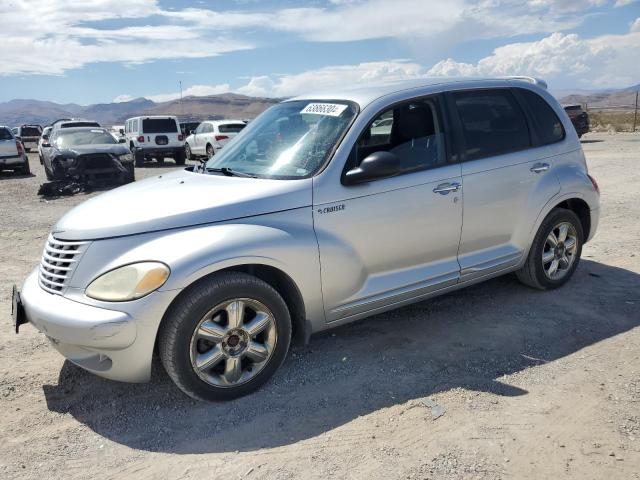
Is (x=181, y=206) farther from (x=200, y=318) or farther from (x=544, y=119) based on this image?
(x=544, y=119)

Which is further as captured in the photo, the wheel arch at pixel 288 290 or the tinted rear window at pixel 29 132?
the tinted rear window at pixel 29 132

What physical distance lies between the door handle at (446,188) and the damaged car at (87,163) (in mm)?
11110

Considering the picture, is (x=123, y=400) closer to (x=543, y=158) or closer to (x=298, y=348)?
(x=298, y=348)

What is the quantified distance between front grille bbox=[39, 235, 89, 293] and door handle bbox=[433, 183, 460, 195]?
7.84 feet

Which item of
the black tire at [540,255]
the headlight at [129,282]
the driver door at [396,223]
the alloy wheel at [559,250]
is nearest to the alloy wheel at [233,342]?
the headlight at [129,282]

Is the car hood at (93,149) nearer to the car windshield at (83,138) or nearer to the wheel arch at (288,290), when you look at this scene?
the car windshield at (83,138)

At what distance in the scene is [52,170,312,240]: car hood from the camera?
333cm

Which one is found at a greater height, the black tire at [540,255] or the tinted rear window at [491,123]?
the tinted rear window at [491,123]

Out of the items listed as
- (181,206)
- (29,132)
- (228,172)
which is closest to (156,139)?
(228,172)

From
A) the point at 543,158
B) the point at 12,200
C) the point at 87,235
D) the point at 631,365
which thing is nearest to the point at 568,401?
the point at 631,365

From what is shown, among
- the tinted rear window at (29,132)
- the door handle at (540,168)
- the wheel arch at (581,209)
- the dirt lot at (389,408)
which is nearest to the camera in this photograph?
the dirt lot at (389,408)

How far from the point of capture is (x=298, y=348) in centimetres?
420

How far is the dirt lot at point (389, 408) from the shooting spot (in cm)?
287

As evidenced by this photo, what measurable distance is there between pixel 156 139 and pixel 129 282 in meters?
18.6
